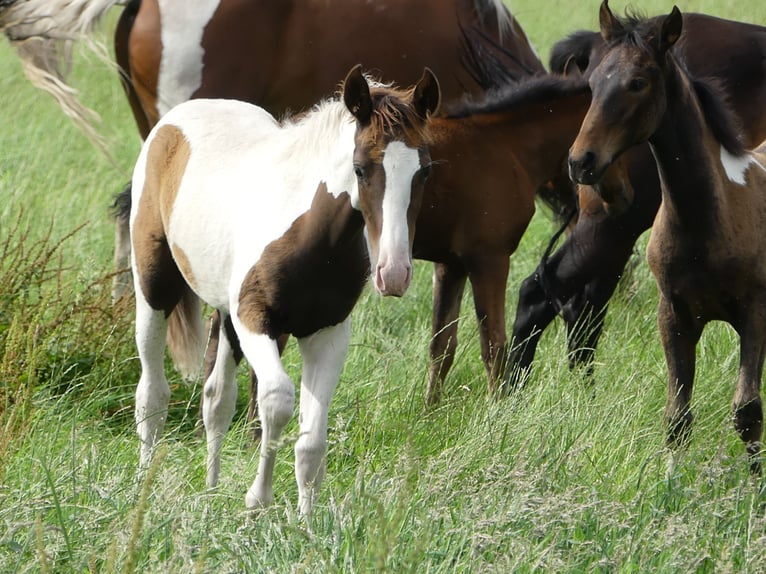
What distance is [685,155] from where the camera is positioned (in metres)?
4.30

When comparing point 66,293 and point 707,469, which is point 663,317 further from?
point 66,293

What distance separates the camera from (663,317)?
4434mm

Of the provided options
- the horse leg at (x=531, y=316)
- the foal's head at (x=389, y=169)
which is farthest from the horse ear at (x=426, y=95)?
the horse leg at (x=531, y=316)

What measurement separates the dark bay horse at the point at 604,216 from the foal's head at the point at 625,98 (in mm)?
945

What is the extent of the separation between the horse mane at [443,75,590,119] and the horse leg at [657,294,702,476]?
1.32 meters

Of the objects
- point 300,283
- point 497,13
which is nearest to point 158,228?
point 300,283

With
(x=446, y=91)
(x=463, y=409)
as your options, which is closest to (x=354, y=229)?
(x=463, y=409)

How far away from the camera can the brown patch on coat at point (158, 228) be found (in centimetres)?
442

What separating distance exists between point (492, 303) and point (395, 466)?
189cm

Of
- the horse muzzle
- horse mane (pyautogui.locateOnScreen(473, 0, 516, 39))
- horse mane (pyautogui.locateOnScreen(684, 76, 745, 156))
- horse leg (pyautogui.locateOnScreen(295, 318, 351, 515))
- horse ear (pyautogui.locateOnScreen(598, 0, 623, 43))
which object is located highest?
horse ear (pyautogui.locateOnScreen(598, 0, 623, 43))

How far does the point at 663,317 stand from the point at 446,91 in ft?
7.84

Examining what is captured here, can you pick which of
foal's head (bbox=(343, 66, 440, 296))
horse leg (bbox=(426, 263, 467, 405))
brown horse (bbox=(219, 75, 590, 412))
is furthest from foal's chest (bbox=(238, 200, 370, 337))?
horse leg (bbox=(426, 263, 467, 405))

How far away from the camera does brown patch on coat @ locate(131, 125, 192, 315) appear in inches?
174

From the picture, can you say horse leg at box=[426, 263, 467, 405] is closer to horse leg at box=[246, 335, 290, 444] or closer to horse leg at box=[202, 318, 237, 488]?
horse leg at box=[246, 335, 290, 444]
